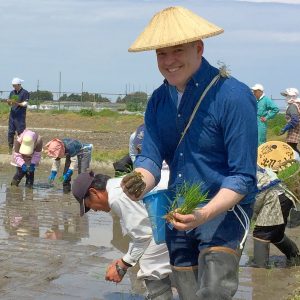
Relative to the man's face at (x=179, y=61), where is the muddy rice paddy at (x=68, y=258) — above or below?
below

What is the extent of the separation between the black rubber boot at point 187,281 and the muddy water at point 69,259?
193cm

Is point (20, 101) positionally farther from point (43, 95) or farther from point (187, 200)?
point (43, 95)

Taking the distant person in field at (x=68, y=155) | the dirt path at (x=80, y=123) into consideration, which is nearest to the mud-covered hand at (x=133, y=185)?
the distant person in field at (x=68, y=155)

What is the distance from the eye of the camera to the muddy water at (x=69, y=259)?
21.1 feet

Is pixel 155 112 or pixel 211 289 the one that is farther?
pixel 155 112

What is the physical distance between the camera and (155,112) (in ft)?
14.1

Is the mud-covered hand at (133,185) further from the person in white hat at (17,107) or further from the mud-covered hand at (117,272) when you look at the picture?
the person in white hat at (17,107)

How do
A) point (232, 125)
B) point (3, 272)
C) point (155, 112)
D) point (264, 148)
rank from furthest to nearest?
point (264, 148) → point (3, 272) → point (155, 112) → point (232, 125)

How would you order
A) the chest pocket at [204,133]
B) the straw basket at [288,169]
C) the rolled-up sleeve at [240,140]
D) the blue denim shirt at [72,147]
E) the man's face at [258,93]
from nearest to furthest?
the rolled-up sleeve at [240,140] < the chest pocket at [204,133] < the straw basket at [288,169] < the blue denim shirt at [72,147] < the man's face at [258,93]

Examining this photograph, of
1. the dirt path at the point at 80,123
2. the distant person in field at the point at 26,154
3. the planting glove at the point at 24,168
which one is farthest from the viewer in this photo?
the dirt path at the point at 80,123

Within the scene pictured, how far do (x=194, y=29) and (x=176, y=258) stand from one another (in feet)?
4.15

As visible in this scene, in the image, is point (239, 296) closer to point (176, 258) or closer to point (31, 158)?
point (176, 258)

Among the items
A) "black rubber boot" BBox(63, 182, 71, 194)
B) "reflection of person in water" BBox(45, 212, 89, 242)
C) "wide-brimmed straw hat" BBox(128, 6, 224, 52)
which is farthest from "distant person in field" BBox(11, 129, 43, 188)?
"wide-brimmed straw hat" BBox(128, 6, 224, 52)

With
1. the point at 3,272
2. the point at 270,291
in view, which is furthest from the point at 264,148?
the point at 3,272
